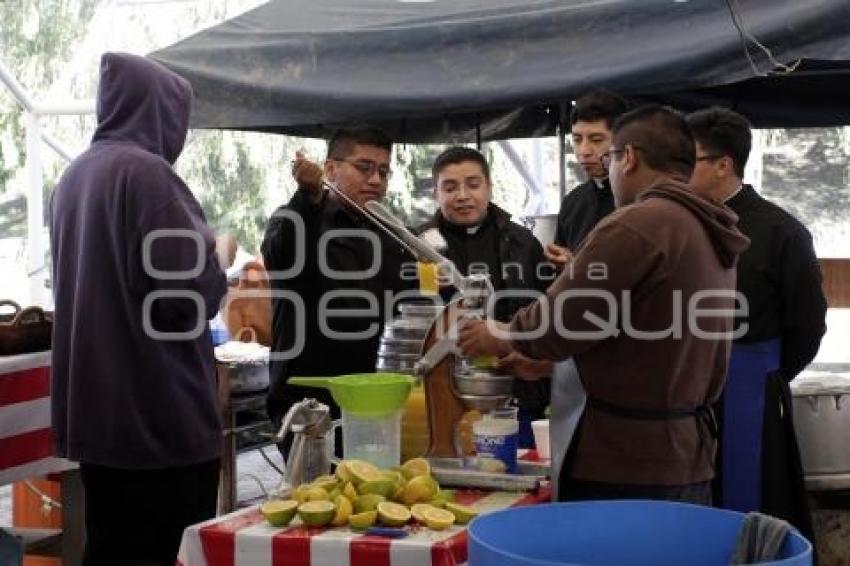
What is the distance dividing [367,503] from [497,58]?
239 centimetres

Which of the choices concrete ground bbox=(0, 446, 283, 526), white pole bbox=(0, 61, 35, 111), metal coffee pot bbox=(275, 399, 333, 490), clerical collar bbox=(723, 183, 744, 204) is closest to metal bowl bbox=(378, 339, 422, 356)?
metal coffee pot bbox=(275, 399, 333, 490)

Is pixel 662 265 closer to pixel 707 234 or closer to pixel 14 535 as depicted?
pixel 707 234

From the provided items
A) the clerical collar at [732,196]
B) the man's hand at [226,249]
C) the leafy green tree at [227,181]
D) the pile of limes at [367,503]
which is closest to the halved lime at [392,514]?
the pile of limes at [367,503]

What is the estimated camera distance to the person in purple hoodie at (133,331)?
101 inches

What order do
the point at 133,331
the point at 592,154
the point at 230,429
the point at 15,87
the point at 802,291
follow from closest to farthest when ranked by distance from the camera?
the point at 133,331 < the point at 802,291 < the point at 592,154 < the point at 230,429 < the point at 15,87

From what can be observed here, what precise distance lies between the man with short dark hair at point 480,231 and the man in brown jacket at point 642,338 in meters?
1.28

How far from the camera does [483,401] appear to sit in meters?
2.45

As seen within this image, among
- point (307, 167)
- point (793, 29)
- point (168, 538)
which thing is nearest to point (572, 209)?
point (793, 29)

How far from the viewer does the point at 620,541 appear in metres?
1.44

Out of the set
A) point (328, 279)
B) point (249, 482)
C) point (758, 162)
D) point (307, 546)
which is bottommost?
point (249, 482)

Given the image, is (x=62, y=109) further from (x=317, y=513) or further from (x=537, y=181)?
(x=317, y=513)

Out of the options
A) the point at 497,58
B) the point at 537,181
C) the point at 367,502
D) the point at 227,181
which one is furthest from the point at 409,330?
the point at 227,181

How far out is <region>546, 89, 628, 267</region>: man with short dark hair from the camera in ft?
11.6

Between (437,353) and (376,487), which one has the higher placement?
(437,353)
